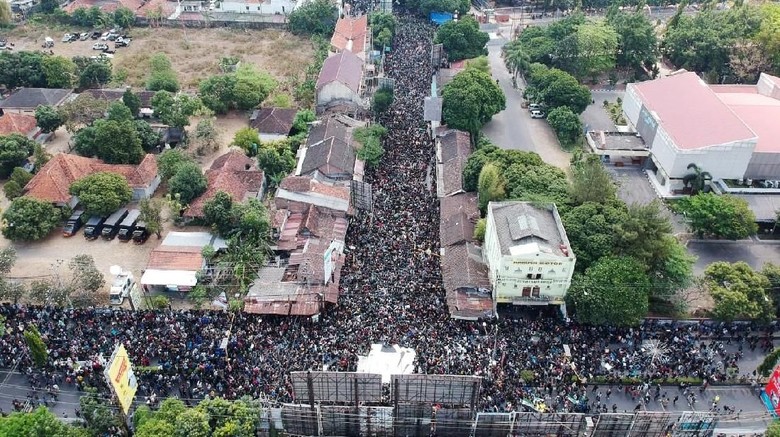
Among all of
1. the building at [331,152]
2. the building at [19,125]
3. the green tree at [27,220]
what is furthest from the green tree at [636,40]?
the building at [19,125]

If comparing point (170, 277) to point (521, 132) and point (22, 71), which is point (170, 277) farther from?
point (22, 71)

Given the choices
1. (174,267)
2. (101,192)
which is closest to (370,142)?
(174,267)

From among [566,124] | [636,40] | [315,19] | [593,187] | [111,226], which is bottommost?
[111,226]

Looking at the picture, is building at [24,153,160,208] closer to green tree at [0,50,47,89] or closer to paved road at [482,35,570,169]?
green tree at [0,50,47,89]

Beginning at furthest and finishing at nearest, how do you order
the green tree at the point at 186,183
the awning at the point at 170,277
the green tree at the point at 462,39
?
the green tree at the point at 462,39 → the green tree at the point at 186,183 → the awning at the point at 170,277

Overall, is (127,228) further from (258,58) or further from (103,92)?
(258,58)

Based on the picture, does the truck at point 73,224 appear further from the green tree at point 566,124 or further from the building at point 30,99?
the green tree at point 566,124
